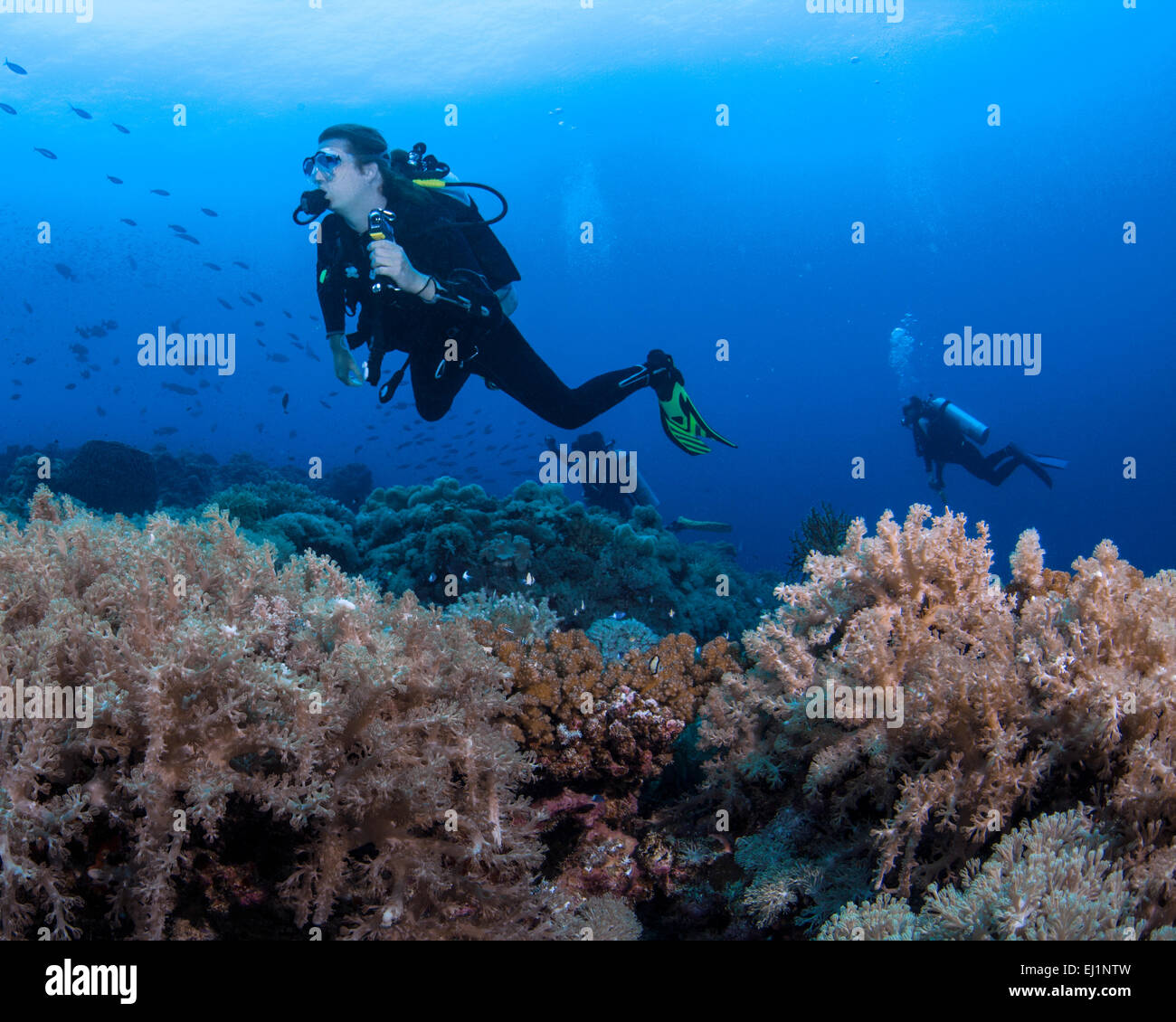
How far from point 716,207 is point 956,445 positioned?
76809mm

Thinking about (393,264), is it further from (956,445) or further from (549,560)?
(956,445)

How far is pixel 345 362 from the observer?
8.44 meters

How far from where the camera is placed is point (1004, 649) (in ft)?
9.37

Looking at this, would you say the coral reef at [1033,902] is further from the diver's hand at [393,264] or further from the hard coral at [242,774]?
the diver's hand at [393,264]

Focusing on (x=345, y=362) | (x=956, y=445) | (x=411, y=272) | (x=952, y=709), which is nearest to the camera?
(x=952, y=709)

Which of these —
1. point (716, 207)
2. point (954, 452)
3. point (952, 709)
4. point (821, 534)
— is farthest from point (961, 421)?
point (716, 207)

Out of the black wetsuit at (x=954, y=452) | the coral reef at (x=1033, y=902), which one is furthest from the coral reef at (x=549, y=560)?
the black wetsuit at (x=954, y=452)

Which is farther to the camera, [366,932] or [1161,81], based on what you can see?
[1161,81]

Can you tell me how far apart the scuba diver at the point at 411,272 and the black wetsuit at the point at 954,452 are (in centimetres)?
1395

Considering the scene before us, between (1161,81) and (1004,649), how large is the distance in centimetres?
9020

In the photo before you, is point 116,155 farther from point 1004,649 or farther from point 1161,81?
point 1161,81

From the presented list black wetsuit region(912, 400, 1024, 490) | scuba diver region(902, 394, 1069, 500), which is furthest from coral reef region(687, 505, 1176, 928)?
black wetsuit region(912, 400, 1024, 490)
